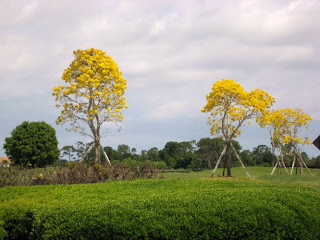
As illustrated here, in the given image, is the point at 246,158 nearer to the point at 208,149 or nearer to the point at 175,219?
the point at 208,149

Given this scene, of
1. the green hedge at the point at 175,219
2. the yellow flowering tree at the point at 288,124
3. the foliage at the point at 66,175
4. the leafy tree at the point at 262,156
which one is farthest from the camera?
the leafy tree at the point at 262,156

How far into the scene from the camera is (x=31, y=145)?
30891 mm

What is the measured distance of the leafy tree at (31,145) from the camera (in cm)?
3087

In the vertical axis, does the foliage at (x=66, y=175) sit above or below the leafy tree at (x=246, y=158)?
below

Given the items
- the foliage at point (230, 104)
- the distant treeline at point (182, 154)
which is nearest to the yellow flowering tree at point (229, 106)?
the foliage at point (230, 104)

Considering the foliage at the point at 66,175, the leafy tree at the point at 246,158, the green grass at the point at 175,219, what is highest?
the leafy tree at the point at 246,158

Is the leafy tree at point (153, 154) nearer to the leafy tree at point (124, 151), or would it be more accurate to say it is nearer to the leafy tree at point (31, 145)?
the leafy tree at point (124, 151)

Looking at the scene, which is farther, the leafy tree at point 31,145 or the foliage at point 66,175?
the leafy tree at point 31,145

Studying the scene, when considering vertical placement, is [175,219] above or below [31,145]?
below

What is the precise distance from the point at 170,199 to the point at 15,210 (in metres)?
3.29

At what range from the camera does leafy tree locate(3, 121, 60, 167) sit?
101ft

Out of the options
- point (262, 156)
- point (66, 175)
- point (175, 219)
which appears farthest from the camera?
point (262, 156)

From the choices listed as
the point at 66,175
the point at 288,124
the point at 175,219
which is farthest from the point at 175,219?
the point at 288,124

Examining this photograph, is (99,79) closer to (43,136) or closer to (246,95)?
(246,95)
